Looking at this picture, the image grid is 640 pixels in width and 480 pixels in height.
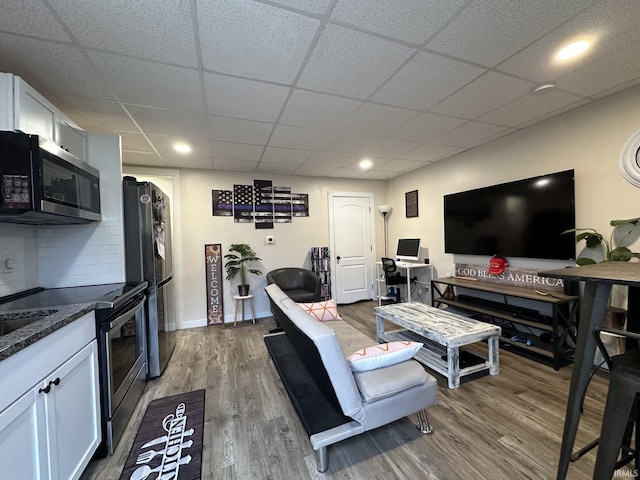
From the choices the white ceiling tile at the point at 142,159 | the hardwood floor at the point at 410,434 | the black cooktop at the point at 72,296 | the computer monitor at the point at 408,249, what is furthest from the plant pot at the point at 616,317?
the white ceiling tile at the point at 142,159

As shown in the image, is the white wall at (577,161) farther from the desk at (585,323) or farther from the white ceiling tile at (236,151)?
the white ceiling tile at (236,151)

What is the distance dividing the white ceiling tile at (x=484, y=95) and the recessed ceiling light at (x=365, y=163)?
157 centimetres

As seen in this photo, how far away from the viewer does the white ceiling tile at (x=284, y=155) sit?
3.47m

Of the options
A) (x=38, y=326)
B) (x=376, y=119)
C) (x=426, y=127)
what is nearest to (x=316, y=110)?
(x=376, y=119)

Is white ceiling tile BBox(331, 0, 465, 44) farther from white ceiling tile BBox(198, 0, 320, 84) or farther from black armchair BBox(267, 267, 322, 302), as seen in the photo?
black armchair BBox(267, 267, 322, 302)

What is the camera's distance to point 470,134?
10.3 feet

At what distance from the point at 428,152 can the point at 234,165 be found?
292 cm

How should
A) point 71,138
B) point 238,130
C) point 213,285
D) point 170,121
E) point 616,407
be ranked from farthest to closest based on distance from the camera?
point 213,285, point 238,130, point 170,121, point 71,138, point 616,407

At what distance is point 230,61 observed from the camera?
174 centimetres

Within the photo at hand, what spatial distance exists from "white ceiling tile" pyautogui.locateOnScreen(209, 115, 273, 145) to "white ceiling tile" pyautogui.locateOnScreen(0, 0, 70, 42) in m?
1.13

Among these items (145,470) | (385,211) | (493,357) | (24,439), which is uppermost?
(385,211)

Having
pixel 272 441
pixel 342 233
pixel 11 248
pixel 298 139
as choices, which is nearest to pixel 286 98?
pixel 298 139

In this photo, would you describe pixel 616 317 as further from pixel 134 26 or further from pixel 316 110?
pixel 134 26

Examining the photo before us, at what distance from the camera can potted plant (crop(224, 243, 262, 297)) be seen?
4.14 metres
